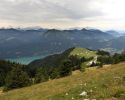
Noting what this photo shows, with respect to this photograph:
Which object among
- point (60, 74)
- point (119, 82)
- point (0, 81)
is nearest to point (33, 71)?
point (0, 81)

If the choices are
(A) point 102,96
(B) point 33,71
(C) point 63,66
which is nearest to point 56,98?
(A) point 102,96

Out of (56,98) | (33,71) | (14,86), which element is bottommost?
(33,71)

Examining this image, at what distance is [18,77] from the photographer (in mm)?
58188

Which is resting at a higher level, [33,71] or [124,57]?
[124,57]

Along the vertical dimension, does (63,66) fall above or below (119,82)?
below

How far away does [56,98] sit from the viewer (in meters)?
19.8

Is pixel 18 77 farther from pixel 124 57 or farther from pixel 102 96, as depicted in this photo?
pixel 124 57

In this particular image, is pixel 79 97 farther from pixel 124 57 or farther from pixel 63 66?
pixel 124 57

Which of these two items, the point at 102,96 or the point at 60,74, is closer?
the point at 102,96

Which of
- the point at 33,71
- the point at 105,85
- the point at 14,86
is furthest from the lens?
the point at 33,71

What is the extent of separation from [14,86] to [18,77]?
83.0 inches

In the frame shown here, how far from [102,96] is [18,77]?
42578mm

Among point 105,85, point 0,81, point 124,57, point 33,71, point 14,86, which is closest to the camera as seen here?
point 105,85

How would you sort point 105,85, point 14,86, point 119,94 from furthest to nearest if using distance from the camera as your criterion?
1. point 14,86
2. point 105,85
3. point 119,94
